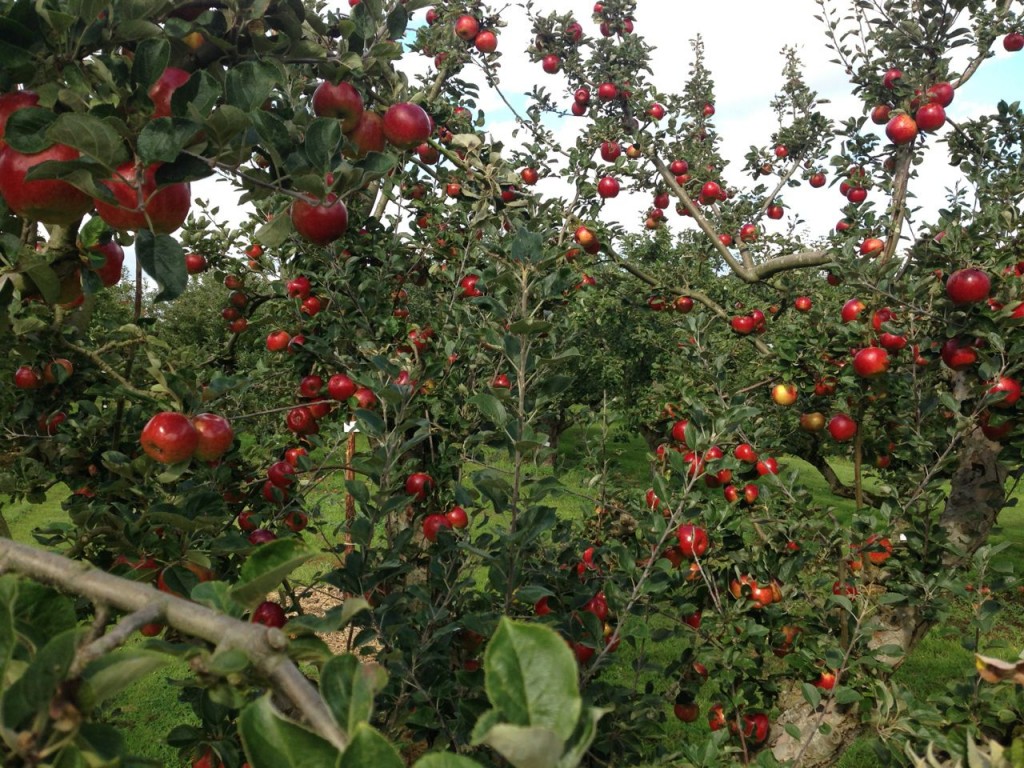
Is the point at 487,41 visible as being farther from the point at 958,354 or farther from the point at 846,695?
the point at 846,695

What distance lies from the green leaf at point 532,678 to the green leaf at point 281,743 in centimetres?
13

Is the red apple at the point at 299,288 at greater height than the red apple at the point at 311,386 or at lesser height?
greater

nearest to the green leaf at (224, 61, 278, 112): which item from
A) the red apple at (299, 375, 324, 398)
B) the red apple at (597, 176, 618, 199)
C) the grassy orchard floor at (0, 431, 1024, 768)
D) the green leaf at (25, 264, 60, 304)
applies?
the green leaf at (25, 264, 60, 304)

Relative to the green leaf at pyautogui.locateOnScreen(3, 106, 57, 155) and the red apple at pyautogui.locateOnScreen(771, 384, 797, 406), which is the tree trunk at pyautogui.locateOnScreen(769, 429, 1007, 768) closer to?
the red apple at pyautogui.locateOnScreen(771, 384, 797, 406)

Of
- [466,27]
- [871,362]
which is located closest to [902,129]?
[871,362]

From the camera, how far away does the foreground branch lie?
49 cm

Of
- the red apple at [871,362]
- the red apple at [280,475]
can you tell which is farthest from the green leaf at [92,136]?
the red apple at [871,362]

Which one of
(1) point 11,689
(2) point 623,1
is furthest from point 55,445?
(2) point 623,1

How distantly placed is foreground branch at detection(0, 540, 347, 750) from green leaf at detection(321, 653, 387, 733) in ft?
0.13

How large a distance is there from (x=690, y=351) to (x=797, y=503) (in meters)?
1.14

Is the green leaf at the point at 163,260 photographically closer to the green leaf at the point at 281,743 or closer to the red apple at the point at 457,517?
the green leaf at the point at 281,743

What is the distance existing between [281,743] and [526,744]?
0.20m

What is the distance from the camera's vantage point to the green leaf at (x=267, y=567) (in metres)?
0.66

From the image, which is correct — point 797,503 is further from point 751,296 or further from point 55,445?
point 751,296
